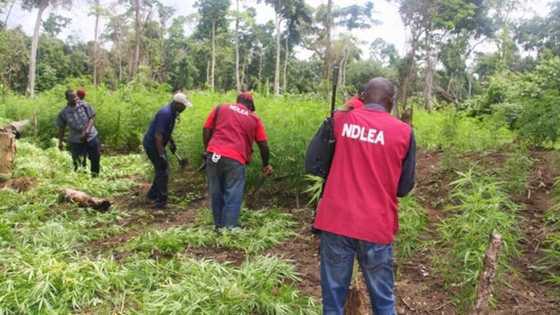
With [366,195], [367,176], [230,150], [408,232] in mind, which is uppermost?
[367,176]

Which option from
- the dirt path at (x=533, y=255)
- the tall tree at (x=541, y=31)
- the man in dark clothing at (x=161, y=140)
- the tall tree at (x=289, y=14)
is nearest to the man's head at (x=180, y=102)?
the man in dark clothing at (x=161, y=140)

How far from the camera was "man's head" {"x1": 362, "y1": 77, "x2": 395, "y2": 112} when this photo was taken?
3.17 meters

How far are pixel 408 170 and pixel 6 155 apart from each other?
757cm

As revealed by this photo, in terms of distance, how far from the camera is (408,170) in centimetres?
318

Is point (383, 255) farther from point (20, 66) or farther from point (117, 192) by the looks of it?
point (20, 66)

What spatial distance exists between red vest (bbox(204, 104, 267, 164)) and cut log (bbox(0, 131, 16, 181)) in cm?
463

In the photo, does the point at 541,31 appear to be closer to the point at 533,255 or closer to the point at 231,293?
the point at 533,255

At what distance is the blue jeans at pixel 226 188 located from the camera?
567 cm

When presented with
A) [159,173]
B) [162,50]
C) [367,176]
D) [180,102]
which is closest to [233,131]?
[180,102]

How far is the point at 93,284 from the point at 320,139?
2178 mm

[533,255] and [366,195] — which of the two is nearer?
[366,195]

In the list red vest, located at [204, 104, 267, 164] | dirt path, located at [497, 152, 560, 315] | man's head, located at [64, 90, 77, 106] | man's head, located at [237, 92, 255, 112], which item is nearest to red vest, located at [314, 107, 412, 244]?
dirt path, located at [497, 152, 560, 315]

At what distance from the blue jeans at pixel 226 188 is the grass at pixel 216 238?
168 mm

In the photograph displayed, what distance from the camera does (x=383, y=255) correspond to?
3.11 meters
